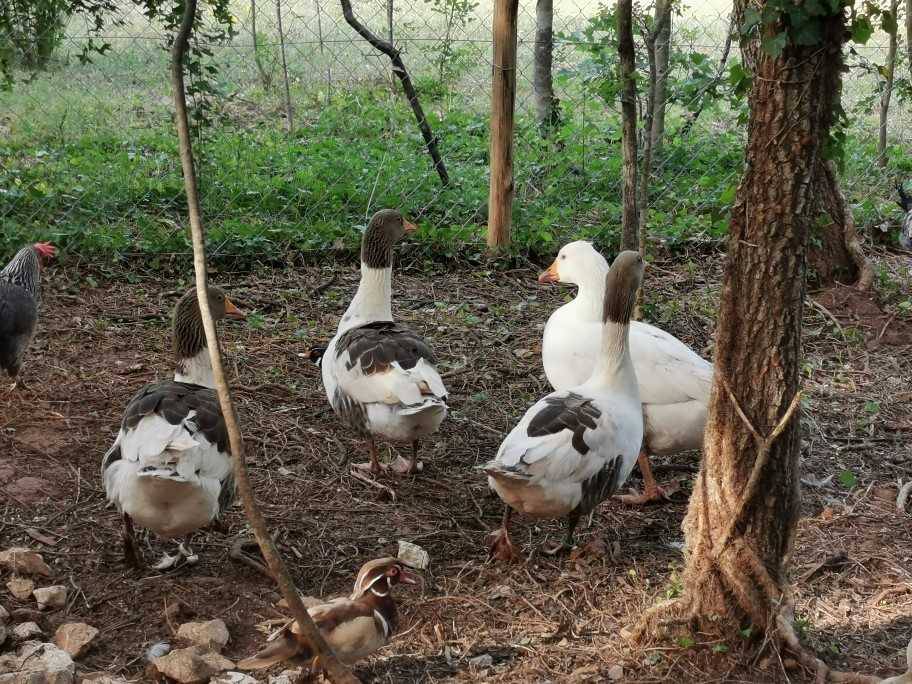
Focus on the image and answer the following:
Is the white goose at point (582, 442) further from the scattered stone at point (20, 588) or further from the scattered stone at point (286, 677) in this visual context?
the scattered stone at point (20, 588)

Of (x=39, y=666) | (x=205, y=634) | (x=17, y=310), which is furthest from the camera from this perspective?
(x=17, y=310)

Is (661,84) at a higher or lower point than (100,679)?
higher

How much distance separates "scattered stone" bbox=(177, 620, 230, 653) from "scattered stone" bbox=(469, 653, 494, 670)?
3.15 ft

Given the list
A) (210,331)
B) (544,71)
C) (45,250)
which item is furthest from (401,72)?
(210,331)

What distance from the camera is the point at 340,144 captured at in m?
9.80

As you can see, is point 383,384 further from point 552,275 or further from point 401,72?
point 401,72

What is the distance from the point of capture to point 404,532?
4559 millimetres

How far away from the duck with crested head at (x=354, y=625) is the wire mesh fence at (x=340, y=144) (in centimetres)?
502

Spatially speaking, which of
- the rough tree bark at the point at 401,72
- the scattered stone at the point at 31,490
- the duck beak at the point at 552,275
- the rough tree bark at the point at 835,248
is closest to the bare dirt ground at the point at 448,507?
the scattered stone at the point at 31,490

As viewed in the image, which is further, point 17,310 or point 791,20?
point 17,310

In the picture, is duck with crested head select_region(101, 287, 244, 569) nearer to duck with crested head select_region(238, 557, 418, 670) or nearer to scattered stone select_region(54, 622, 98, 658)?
scattered stone select_region(54, 622, 98, 658)

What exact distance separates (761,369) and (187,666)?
222cm

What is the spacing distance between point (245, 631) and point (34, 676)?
2.91ft

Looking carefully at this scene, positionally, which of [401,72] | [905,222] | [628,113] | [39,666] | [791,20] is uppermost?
[401,72]
